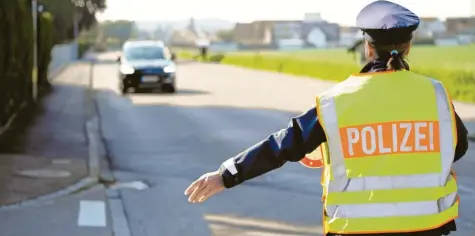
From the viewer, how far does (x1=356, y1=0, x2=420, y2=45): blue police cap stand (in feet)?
10.7

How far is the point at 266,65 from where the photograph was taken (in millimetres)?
60062

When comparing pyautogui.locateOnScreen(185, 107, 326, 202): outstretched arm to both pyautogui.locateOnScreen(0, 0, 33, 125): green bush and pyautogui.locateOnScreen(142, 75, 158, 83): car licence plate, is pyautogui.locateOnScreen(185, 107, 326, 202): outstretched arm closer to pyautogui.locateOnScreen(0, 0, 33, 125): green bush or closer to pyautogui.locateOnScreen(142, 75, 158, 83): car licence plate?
pyautogui.locateOnScreen(0, 0, 33, 125): green bush

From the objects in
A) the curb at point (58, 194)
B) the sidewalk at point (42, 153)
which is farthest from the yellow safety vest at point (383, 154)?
the sidewalk at point (42, 153)

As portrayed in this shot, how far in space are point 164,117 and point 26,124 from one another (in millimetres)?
3447

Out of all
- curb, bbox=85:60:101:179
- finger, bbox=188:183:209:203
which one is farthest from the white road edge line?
finger, bbox=188:183:209:203

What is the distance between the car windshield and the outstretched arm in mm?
28361

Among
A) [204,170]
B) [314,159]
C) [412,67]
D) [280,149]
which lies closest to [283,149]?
[280,149]

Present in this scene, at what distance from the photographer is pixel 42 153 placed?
1386 centimetres

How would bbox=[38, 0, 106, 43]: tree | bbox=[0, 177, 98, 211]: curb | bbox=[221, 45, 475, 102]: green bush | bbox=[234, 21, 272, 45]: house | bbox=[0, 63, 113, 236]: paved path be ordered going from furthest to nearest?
bbox=[234, 21, 272, 45]: house < bbox=[38, 0, 106, 43]: tree < bbox=[221, 45, 475, 102]: green bush < bbox=[0, 177, 98, 211]: curb < bbox=[0, 63, 113, 236]: paved path

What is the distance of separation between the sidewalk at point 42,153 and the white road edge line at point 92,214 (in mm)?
727

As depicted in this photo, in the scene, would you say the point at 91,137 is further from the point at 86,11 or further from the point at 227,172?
the point at 86,11

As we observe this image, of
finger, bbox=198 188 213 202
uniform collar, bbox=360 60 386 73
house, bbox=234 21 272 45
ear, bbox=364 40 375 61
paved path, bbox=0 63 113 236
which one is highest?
ear, bbox=364 40 375 61

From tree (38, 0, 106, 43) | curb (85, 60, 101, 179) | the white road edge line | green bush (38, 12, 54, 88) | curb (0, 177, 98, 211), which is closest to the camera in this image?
the white road edge line

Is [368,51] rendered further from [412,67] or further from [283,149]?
[412,67]
